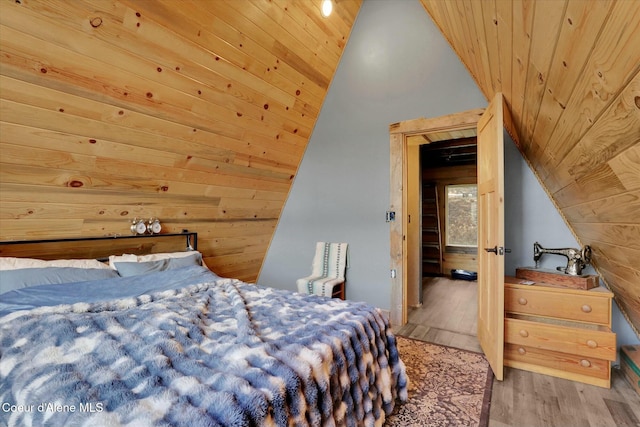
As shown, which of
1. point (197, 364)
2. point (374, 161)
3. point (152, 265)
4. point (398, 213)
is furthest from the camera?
point (374, 161)

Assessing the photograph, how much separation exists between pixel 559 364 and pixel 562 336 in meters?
0.23

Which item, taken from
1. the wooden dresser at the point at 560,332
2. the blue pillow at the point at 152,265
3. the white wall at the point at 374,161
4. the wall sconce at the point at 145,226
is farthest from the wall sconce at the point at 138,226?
the wooden dresser at the point at 560,332

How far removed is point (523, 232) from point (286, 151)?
254 centimetres

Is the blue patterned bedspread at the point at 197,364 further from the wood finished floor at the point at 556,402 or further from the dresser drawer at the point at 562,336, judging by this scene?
the dresser drawer at the point at 562,336

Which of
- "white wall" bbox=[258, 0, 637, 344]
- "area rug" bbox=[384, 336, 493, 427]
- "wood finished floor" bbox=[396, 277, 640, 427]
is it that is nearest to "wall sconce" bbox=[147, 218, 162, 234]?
"white wall" bbox=[258, 0, 637, 344]

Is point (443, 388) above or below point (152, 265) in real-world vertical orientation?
below

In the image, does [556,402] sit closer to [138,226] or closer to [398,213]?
[398,213]

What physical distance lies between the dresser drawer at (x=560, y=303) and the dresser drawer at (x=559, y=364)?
26 centimetres

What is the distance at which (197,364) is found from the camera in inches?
45.5

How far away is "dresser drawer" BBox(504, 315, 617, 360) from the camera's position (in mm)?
2037

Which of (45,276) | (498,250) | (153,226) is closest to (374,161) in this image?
(498,250)

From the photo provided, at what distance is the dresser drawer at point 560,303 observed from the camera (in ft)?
7.03

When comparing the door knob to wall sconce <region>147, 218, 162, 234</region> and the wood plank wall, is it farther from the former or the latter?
wall sconce <region>147, 218, 162, 234</region>

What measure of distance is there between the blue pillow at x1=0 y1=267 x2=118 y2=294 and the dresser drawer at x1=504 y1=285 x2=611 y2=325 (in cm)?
311
